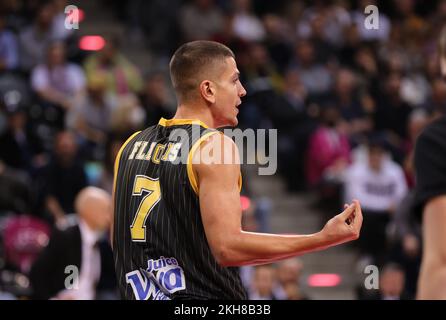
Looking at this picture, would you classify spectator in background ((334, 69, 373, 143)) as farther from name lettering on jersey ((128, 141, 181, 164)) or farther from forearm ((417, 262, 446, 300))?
forearm ((417, 262, 446, 300))

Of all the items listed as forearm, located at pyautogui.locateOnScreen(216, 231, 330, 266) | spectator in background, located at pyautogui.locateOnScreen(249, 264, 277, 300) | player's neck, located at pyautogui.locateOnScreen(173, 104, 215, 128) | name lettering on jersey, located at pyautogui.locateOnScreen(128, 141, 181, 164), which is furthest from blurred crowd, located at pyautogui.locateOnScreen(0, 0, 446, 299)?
forearm, located at pyautogui.locateOnScreen(216, 231, 330, 266)

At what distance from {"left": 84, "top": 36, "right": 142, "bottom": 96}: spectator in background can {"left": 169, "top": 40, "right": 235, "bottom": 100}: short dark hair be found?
8109mm

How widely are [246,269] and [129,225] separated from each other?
5.35 metres

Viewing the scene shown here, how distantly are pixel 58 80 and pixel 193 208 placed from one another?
872cm

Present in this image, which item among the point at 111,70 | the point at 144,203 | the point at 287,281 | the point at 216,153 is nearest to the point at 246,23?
the point at 111,70

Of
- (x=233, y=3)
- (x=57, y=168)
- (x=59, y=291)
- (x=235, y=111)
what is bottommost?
(x=59, y=291)

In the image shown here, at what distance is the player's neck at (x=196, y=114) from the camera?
423cm

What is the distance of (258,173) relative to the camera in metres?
12.6

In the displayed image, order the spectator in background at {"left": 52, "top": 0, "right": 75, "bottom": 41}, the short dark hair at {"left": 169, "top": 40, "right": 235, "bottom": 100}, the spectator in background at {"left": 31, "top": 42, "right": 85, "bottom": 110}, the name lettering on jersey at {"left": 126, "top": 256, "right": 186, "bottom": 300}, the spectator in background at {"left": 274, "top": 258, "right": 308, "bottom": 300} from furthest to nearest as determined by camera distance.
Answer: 1. the spectator in background at {"left": 52, "top": 0, "right": 75, "bottom": 41}
2. the spectator in background at {"left": 31, "top": 42, "right": 85, "bottom": 110}
3. the spectator in background at {"left": 274, "top": 258, "right": 308, "bottom": 300}
4. the short dark hair at {"left": 169, "top": 40, "right": 235, "bottom": 100}
5. the name lettering on jersey at {"left": 126, "top": 256, "right": 186, "bottom": 300}

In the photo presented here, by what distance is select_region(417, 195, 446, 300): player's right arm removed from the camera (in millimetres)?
2734

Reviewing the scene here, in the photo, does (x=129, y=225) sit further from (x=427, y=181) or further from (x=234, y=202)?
(x=427, y=181)

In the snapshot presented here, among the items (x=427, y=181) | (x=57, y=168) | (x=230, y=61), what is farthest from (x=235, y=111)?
(x=57, y=168)

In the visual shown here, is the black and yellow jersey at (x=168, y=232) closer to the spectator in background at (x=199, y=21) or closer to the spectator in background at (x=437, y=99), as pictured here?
the spectator in background at (x=437, y=99)

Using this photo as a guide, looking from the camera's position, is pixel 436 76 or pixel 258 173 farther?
pixel 436 76
